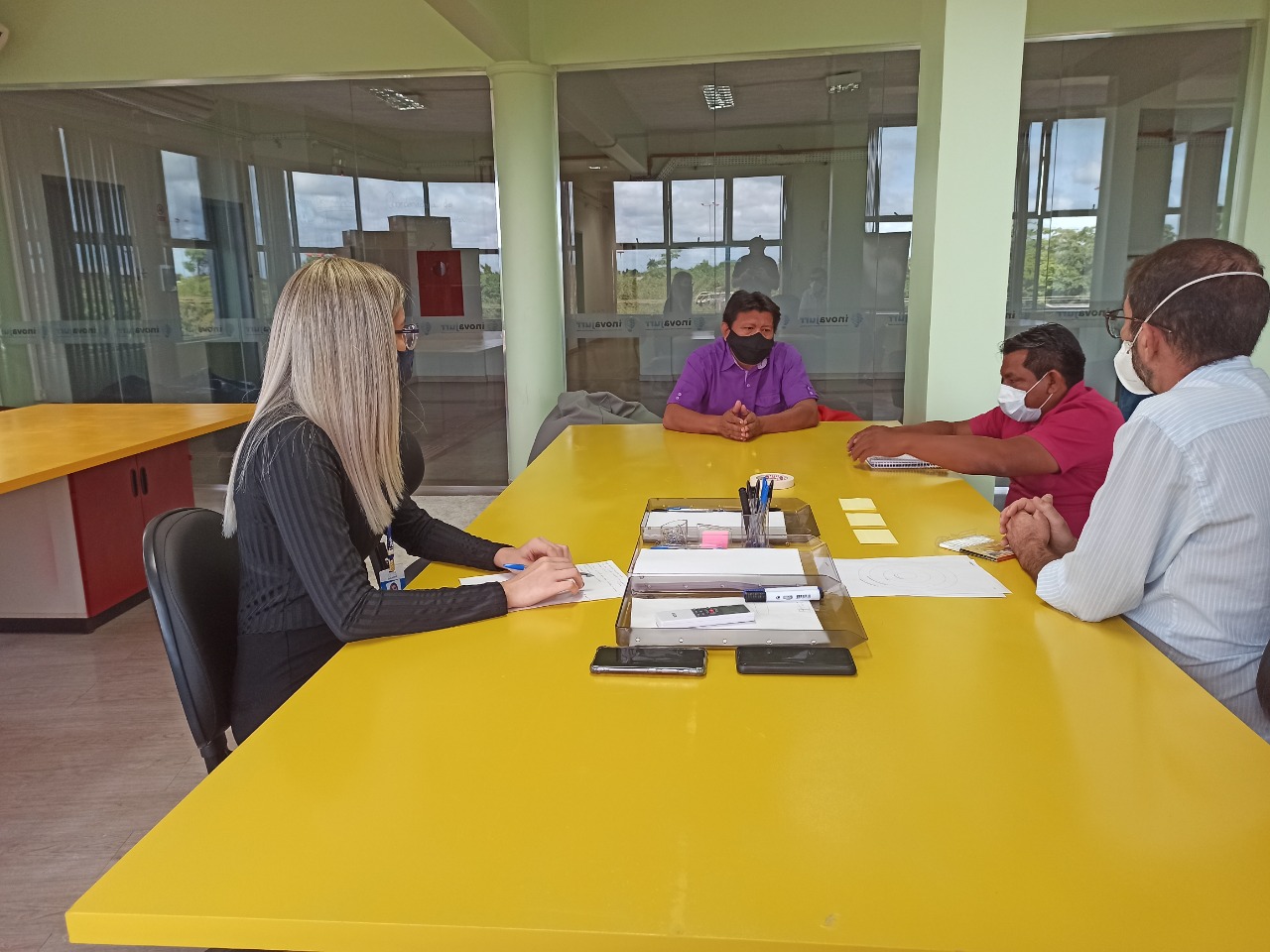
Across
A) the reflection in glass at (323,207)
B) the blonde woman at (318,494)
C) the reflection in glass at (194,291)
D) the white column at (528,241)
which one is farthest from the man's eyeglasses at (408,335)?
the reflection in glass at (194,291)

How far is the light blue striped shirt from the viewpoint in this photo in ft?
5.08

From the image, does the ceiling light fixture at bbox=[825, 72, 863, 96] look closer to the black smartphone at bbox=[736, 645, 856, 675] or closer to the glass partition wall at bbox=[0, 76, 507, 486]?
the glass partition wall at bbox=[0, 76, 507, 486]

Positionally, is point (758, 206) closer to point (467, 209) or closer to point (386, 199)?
point (467, 209)

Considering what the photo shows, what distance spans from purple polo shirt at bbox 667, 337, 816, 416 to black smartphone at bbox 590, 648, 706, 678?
265 centimetres

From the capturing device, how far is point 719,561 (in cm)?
191

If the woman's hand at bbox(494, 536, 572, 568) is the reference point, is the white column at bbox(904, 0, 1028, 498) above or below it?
above

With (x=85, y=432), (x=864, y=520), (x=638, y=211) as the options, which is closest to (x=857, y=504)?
(x=864, y=520)

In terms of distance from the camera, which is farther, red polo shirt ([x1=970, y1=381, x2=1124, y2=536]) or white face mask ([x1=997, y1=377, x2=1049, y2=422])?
white face mask ([x1=997, y1=377, x2=1049, y2=422])

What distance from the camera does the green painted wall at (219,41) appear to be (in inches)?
223

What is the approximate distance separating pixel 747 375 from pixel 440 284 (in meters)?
2.89

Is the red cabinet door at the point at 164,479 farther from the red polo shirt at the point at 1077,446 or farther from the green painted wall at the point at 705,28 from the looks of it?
the red polo shirt at the point at 1077,446

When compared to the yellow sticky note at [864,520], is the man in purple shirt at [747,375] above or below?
above

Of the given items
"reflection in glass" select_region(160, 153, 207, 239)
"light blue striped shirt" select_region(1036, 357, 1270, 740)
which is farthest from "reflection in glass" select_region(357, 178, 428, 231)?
"light blue striped shirt" select_region(1036, 357, 1270, 740)

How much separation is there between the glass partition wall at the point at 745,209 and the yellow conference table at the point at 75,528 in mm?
2851
